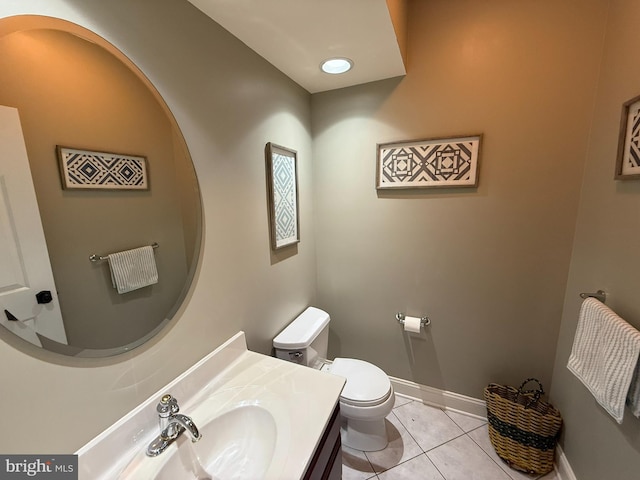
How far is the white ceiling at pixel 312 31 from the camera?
1.04 meters

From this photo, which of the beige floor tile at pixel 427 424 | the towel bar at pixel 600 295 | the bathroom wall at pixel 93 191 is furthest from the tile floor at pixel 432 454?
the bathroom wall at pixel 93 191

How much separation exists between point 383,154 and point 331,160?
1.23 ft

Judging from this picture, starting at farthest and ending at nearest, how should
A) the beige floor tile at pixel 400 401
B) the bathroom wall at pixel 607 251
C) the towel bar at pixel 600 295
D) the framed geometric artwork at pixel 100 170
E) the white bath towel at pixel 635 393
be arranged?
the beige floor tile at pixel 400 401 < the towel bar at pixel 600 295 < the bathroom wall at pixel 607 251 < the white bath towel at pixel 635 393 < the framed geometric artwork at pixel 100 170

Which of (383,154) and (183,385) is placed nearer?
(183,385)

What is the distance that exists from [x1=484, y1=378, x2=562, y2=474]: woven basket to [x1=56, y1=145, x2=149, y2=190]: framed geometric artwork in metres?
2.12

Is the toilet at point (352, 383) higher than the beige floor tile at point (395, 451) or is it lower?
higher

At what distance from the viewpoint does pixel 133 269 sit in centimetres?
86

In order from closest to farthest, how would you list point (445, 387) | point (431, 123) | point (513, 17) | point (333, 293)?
point (513, 17)
point (431, 123)
point (445, 387)
point (333, 293)

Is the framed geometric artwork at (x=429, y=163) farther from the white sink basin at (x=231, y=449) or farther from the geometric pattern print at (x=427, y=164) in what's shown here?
the white sink basin at (x=231, y=449)

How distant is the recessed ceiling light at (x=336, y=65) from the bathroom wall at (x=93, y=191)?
990 mm

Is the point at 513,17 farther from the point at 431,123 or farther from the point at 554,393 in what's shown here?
the point at 554,393

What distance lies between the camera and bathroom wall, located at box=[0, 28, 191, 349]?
635 millimetres

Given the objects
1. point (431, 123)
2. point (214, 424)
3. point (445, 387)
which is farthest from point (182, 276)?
point (445, 387)

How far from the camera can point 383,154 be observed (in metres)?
1.76
